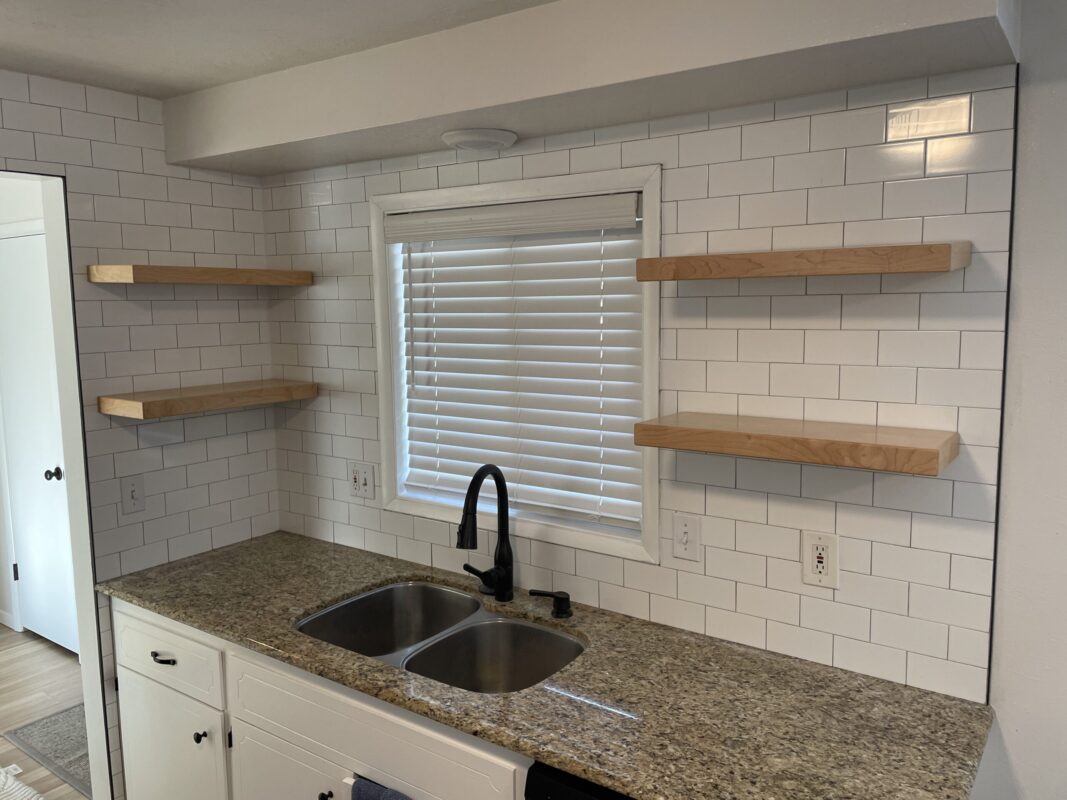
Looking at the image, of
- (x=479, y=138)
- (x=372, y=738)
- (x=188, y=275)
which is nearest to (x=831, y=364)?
(x=479, y=138)

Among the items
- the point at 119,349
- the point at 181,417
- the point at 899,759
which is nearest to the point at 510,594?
the point at 899,759

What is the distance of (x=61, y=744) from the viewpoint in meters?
3.10

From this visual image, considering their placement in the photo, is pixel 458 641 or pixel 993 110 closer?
pixel 993 110

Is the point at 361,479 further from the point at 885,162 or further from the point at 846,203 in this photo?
the point at 885,162

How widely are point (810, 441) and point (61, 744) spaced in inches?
126

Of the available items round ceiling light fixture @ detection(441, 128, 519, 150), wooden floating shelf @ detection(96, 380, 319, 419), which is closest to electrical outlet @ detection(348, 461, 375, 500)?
wooden floating shelf @ detection(96, 380, 319, 419)

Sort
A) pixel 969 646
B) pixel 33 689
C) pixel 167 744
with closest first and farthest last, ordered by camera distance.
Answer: pixel 969 646 < pixel 167 744 < pixel 33 689

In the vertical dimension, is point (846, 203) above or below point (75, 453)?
above

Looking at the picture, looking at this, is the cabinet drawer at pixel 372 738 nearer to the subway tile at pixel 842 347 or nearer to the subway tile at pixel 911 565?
the subway tile at pixel 911 565

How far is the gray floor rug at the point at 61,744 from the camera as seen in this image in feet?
9.55

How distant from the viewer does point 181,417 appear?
262cm

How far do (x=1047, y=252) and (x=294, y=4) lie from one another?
5.37 ft

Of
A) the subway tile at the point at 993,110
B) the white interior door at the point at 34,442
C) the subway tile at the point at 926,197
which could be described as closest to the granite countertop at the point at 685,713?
the subway tile at the point at 926,197

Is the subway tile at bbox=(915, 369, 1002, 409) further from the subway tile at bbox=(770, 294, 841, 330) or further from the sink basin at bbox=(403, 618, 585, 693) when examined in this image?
the sink basin at bbox=(403, 618, 585, 693)
